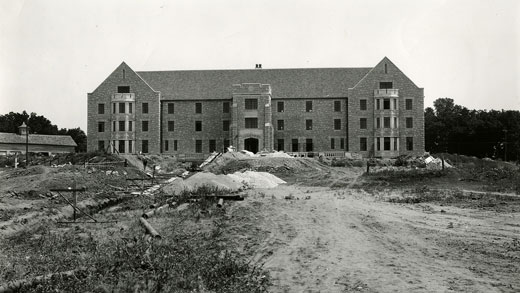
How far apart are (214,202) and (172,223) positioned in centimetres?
323

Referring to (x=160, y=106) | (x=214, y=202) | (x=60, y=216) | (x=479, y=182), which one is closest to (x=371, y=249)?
(x=214, y=202)

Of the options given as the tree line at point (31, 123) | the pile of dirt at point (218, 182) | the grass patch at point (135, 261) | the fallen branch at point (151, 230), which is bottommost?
the grass patch at point (135, 261)

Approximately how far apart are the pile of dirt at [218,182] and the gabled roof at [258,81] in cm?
2909

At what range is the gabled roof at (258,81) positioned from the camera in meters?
56.7

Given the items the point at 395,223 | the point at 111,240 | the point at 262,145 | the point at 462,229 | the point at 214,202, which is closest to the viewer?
the point at 111,240

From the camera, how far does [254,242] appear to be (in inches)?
451

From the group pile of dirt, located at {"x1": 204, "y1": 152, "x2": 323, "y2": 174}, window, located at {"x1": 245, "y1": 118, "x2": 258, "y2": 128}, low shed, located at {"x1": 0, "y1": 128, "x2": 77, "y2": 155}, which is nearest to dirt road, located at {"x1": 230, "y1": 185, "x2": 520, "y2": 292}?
pile of dirt, located at {"x1": 204, "y1": 152, "x2": 323, "y2": 174}

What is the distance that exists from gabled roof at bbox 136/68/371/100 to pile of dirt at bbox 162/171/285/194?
29090 millimetres

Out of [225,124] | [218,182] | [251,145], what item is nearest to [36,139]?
[225,124]

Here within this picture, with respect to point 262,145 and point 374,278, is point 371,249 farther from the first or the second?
point 262,145

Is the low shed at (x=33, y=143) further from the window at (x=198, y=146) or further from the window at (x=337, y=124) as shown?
the window at (x=337, y=124)

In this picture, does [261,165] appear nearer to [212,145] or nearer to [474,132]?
[212,145]

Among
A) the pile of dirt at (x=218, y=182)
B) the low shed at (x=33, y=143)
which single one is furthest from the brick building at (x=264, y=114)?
the low shed at (x=33, y=143)

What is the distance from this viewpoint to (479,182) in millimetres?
26656
